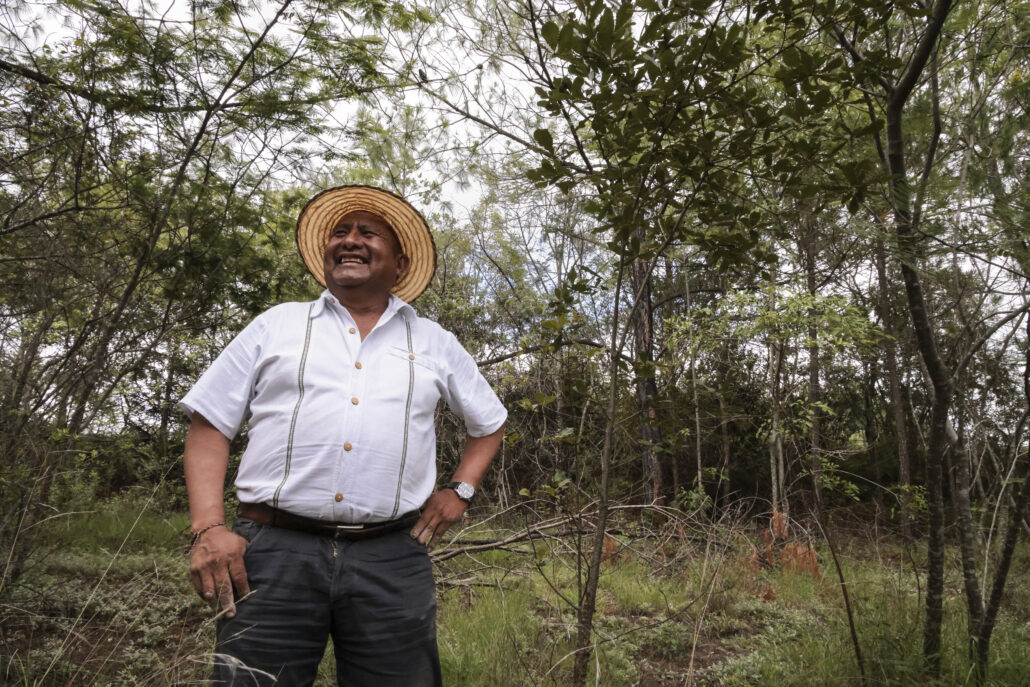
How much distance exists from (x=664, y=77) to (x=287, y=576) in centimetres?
166

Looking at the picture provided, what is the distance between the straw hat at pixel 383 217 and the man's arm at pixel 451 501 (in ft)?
2.22

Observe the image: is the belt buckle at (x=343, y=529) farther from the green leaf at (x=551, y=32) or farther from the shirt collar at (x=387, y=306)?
the green leaf at (x=551, y=32)

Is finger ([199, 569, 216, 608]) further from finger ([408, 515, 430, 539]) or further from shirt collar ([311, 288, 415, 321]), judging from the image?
shirt collar ([311, 288, 415, 321])

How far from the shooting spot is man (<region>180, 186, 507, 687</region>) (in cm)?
→ 158

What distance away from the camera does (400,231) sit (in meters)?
2.36

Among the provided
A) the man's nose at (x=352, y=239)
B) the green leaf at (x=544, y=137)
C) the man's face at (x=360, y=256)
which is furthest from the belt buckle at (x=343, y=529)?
the green leaf at (x=544, y=137)

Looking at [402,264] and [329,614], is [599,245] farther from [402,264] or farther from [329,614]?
[329,614]

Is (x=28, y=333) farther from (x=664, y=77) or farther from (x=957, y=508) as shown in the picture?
(x=957, y=508)

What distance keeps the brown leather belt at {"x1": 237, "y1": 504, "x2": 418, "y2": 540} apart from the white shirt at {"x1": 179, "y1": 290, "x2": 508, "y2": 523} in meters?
0.02

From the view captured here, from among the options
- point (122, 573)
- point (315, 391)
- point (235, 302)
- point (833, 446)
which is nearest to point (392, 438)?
point (315, 391)

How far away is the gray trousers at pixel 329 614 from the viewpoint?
1569 mm

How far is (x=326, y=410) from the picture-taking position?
172 cm

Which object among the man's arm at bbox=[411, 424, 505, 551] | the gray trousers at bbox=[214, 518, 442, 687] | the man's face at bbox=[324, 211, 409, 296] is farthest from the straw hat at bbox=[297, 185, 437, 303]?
the gray trousers at bbox=[214, 518, 442, 687]

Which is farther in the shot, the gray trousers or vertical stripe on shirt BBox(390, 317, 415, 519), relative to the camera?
vertical stripe on shirt BBox(390, 317, 415, 519)
